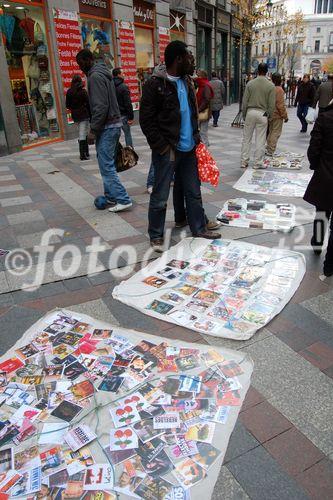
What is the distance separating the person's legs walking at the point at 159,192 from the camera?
3938mm

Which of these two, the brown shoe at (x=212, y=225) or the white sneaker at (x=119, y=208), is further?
the white sneaker at (x=119, y=208)

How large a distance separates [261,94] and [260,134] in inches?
27.4

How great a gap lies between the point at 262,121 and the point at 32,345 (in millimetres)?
5985

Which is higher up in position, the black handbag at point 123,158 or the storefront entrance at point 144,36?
the storefront entrance at point 144,36

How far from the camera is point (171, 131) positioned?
3.78 metres

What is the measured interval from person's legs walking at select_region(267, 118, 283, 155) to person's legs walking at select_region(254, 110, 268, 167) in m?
1.09

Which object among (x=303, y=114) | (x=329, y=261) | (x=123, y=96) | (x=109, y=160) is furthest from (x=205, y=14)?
(x=329, y=261)

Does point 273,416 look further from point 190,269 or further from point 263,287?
point 190,269

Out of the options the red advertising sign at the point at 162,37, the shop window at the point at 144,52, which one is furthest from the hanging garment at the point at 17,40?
the red advertising sign at the point at 162,37

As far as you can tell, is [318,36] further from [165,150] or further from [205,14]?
[165,150]

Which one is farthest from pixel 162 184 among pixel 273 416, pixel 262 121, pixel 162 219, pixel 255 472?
pixel 262 121

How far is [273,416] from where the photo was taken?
216 centimetres

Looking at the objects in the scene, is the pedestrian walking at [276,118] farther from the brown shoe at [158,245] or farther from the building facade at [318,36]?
the building facade at [318,36]

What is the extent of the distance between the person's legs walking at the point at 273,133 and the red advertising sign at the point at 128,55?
21.4ft
